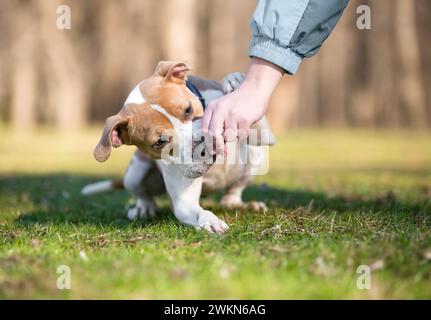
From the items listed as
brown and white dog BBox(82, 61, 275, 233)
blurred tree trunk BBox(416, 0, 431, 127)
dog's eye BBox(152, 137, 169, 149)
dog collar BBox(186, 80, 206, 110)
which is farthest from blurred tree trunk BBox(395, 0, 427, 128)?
dog's eye BBox(152, 137, 169, 149)

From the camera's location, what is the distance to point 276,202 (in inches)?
264

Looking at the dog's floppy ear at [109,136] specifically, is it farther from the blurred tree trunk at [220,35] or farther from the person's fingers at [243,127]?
the blurred tree trunk at [220,35]

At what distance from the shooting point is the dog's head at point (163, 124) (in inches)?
193

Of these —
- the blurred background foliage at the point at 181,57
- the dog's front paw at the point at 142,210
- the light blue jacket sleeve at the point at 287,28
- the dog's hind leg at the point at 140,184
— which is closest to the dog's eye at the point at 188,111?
the light blue jacket sleeve at the point at 287,28

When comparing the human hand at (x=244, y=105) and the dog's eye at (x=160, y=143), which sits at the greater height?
the human hand at (x=244, y=105)

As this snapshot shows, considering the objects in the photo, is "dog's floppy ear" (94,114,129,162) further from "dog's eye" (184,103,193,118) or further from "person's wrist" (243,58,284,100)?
"person's wrist" (243,58,284,100)

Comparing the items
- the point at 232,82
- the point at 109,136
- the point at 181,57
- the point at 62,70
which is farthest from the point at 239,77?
the point at 62,70

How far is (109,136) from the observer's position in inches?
195

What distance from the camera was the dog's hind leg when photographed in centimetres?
622

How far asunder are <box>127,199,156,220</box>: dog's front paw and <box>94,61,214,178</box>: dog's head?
109cm

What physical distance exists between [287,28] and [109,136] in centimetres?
163

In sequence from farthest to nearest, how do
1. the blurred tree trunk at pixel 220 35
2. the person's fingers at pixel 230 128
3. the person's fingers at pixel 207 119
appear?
1. the blurred tree trunk at pixel 220 35
2. the person's fingers at pixel 207 119
3. the person's fingers at pixel 230 128

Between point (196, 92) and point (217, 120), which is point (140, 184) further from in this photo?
point (217, 120)
